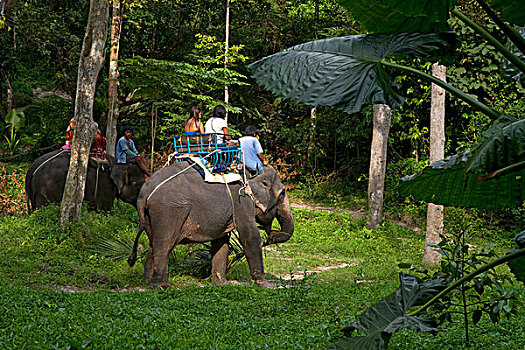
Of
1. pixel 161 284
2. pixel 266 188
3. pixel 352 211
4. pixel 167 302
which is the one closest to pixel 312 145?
pixel 352 211

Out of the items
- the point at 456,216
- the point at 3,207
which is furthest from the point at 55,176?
the point at 456,216

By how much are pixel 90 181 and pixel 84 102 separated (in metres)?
2.46

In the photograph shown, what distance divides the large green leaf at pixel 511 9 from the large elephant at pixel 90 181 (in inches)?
407

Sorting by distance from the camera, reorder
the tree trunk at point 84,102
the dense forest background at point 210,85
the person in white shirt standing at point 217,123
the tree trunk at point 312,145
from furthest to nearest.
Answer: the tree trunk at point 312,145 → the dense forest background at point 210,85 → the tree trunk at point 84,102 → the person in white shirt standing at point 217,123

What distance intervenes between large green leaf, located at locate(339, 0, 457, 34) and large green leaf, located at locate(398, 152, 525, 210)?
2.04 ft

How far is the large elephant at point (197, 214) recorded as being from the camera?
805 centimetres

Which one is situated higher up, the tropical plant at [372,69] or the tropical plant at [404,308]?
the tropical plant at [372,69]

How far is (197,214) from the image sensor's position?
329 inches

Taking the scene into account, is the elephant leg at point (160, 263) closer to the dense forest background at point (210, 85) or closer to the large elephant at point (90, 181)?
the large elephant at point (90, 181)

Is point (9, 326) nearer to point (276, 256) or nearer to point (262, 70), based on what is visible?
point (262, 70)

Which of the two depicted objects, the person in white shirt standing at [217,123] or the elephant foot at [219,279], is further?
the person in white shirt standing at [217,123]

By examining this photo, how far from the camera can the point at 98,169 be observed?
12.2 meters

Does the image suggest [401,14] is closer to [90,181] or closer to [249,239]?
[249,239]

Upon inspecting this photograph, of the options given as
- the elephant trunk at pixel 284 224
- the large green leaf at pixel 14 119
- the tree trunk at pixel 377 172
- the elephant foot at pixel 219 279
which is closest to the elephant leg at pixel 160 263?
the elephant foot at pixel 219 279
